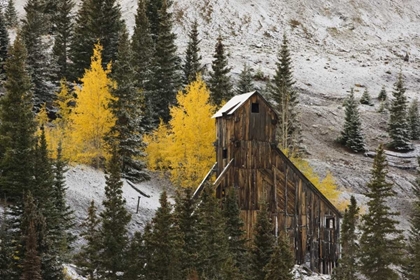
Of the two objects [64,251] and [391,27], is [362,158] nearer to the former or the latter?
[64,251]

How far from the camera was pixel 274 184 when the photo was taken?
115ft

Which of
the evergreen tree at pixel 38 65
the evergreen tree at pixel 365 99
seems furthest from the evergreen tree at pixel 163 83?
the evergreen tree at pixel 365 99

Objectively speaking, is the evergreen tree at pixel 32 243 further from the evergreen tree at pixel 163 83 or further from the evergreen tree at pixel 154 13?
the evergreen tree at pixel 154 13

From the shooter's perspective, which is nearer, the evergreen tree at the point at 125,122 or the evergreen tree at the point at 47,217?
the evergreen tree at the point at 47,217

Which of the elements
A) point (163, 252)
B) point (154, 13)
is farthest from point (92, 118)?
point (154, 13)

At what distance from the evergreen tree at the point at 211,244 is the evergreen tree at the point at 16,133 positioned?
9.49m

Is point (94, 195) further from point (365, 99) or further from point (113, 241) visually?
point (365, 99)

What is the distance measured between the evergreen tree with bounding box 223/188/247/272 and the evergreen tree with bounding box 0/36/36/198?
9.94m

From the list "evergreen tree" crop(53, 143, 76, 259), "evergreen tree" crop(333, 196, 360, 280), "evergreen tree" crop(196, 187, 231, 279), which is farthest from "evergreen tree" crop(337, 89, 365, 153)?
"evergreen tree" crop(196, 187, 231, 279)

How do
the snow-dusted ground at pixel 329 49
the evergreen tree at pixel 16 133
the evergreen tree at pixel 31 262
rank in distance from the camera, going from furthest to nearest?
1. the snow-dusted ground at pixel 329 49
2. the evergreen tree at pixel 16 133
3. the evergreen tree at pixel 31 262

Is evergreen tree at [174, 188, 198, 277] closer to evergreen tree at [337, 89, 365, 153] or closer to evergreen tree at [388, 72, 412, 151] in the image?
evergreen tree at [337, 89, 365, 153]

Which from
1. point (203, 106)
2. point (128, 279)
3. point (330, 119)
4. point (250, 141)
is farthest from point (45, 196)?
point (330, 119)

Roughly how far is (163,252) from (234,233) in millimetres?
6508

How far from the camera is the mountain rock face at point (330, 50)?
65.0m
